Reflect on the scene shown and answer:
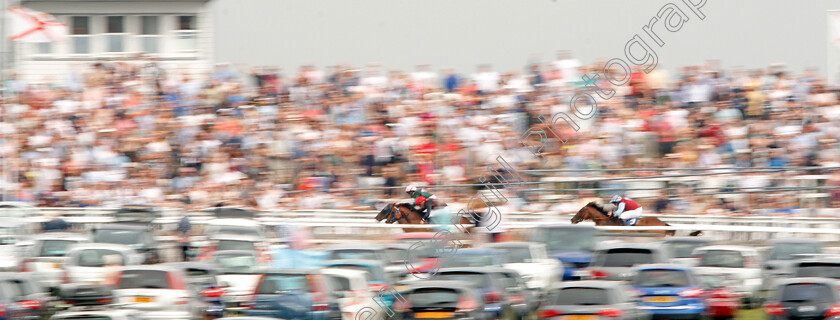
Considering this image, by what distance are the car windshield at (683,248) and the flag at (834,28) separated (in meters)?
9.74

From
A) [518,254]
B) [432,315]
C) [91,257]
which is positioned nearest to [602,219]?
[518,254]

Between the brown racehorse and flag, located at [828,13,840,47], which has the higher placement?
flag, located at [828,13,840,47]

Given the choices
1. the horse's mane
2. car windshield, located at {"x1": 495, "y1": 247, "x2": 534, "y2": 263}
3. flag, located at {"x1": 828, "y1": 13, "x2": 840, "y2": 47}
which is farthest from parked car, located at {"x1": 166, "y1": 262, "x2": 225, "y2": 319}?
flag, located at {"x1": 828, "y1": 13, "x2": 840, "y2": 47}

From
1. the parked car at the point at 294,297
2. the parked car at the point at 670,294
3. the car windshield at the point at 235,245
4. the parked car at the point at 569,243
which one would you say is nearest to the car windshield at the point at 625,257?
the parked car at the point at 569,243

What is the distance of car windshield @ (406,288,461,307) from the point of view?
15.1 metres

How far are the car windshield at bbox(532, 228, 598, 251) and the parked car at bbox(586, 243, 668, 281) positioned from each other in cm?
210

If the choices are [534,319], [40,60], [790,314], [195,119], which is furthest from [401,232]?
[40,60]

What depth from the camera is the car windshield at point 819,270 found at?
17781mm

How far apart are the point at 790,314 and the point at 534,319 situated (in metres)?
3.84

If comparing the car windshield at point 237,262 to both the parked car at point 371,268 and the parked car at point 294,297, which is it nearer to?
the parked car at point 371,268

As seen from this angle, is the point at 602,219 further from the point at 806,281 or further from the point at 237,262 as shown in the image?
the point at 806,281

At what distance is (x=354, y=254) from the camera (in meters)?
20.4

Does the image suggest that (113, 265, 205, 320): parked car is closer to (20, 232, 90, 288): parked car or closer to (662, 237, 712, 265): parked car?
(20, 232, 90, 288): parked car

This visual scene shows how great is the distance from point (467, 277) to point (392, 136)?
9781mm
